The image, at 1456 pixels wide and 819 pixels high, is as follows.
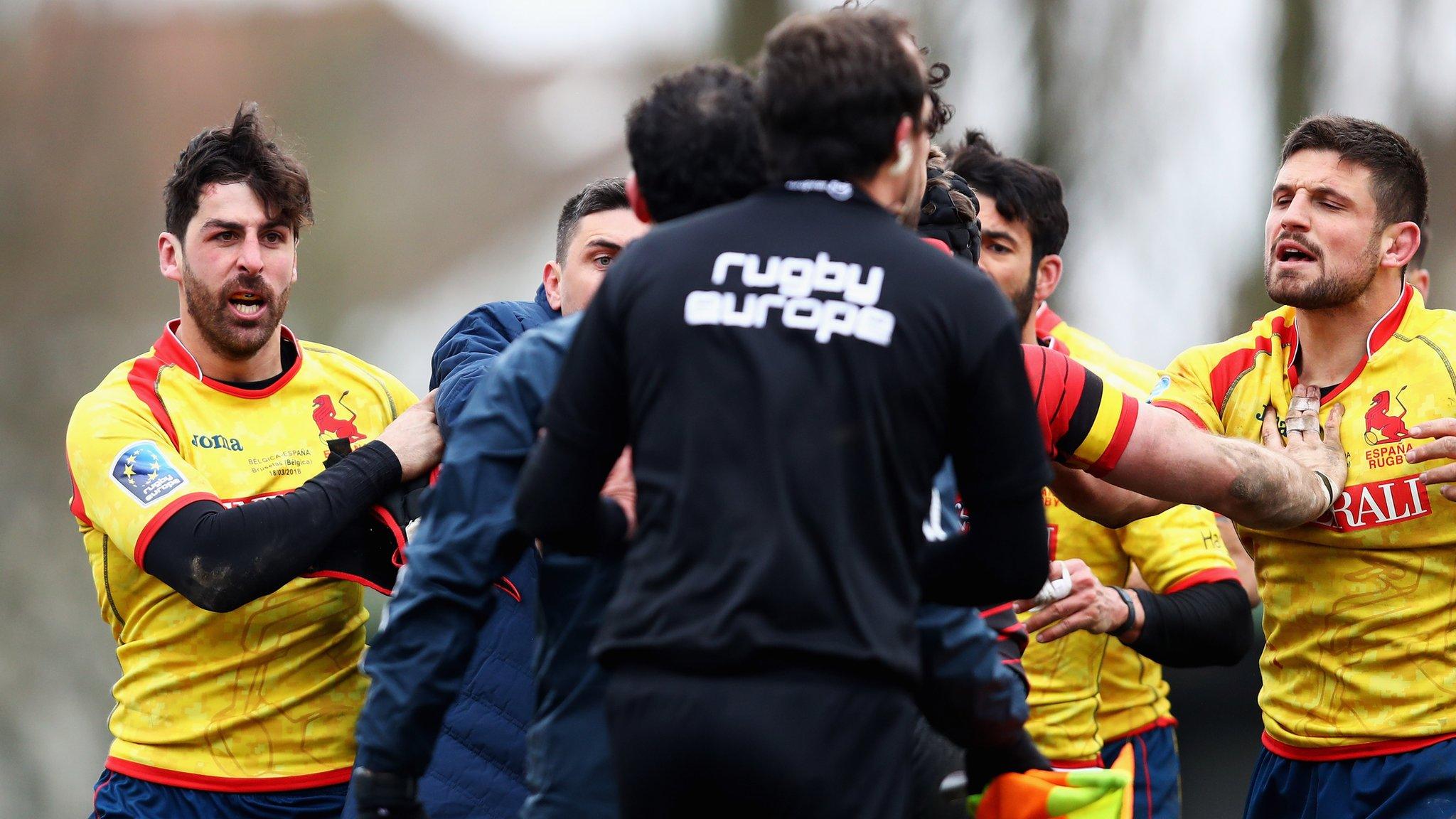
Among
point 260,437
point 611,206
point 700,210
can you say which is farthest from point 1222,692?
point 700,210

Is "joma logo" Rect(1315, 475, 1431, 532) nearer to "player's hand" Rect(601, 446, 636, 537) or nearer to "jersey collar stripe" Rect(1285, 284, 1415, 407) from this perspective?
"jersey collar stripe" Rect(1285, 284, 1415, 407)

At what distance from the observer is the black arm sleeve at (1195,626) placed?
4.57 m

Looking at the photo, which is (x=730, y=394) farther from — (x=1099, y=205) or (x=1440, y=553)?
(x=1099, y=205)

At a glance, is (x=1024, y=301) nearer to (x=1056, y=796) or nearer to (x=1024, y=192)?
(x=1024, y=192)

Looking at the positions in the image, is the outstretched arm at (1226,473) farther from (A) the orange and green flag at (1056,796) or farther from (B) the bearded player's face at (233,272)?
(B) the bearded player's face at (233,272)

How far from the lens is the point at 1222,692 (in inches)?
274

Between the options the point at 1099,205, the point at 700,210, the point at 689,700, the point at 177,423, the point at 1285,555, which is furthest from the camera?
the point at 1099,205

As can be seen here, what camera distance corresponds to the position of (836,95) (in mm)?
2389

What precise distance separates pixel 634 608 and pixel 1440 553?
2705 mm

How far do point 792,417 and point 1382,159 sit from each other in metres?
2.92

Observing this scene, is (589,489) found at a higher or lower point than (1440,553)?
higher

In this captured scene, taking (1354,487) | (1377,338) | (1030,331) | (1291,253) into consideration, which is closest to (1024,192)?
(1030,331)

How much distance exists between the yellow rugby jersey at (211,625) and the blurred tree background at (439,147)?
479 centimetres

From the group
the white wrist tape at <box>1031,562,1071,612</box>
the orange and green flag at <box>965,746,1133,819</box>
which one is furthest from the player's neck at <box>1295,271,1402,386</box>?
the orange and green flag at <box>965,746,1133,819</box>
